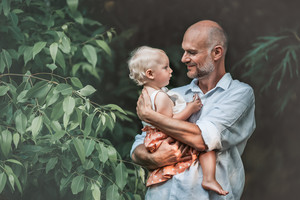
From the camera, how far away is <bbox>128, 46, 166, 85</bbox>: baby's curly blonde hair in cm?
207

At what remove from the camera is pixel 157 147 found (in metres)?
2.07

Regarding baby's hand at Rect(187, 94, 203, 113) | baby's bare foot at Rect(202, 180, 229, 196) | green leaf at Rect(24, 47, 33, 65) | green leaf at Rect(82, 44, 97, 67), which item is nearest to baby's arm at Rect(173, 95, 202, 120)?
baby's hand at Rect(187, 94, 203, 113)

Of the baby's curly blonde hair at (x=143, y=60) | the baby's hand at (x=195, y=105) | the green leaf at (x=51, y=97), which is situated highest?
the baby's curly blonde hair at (x=143, y=60)

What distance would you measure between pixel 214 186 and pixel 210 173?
47 mm

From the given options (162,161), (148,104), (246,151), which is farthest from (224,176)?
(246,151)

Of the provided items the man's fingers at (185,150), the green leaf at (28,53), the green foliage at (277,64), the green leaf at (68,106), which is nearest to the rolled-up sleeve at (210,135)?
the man's fingers at (185,150)

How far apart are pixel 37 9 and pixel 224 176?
5.55ft

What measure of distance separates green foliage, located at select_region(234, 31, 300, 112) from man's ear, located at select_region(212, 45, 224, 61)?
102 centimetres

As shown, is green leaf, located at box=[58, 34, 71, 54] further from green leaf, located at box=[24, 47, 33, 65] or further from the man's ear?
the man's ear

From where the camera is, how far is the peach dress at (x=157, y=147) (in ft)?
6.72

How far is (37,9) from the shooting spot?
10.6 feet

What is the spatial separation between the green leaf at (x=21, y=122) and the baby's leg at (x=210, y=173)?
892mm

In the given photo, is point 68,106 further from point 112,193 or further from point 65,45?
point 112,193

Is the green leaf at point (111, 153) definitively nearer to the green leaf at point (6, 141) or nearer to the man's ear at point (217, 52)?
the green leaf at point (6, 141)
